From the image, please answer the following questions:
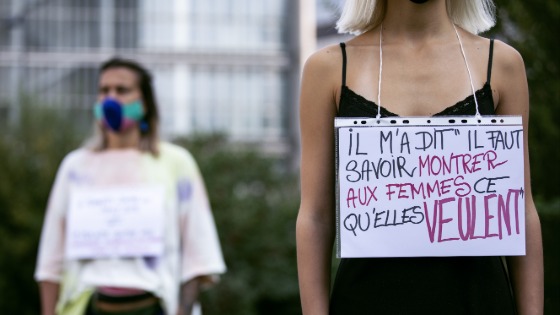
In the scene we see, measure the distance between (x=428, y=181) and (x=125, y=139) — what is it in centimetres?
354

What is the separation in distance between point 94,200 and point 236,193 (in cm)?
1743

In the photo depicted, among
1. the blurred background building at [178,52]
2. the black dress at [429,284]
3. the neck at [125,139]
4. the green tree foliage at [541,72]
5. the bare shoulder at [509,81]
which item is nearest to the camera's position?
the black dress at [429,284]

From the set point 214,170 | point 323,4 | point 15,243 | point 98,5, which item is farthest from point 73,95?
point 323,4

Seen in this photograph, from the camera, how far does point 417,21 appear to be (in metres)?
3.21

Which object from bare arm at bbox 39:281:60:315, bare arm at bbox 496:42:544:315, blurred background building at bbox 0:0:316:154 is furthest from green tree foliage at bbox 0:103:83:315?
blurred background building at bbox 0:0:316:154

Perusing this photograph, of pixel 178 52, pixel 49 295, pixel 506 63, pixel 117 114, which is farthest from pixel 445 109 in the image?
pixel 178 52

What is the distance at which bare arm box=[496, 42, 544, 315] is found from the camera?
3092 millimetres

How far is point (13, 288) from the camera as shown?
792 inches

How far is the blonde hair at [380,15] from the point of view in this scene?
3.23 metres

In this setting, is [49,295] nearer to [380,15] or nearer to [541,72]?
[541,72]

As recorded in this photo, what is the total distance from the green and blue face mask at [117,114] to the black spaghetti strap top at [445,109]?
10.8 ft

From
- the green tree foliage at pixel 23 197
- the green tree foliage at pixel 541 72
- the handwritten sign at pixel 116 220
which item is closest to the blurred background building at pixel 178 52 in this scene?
the green tree foliage at pixel 23 197

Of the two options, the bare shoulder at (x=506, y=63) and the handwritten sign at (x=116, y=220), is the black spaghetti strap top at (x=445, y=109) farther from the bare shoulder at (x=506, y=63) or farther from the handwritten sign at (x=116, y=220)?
the handwritten sign at (x=116, y=220)

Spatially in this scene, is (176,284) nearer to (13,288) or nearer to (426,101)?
(426,101)
